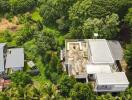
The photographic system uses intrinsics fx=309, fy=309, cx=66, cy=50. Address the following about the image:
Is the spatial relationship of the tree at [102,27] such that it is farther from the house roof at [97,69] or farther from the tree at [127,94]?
the tree at [127,94]

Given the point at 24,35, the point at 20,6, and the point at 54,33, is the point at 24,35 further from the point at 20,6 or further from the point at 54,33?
the point at 20,6

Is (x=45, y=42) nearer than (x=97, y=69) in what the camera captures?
No

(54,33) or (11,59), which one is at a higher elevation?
(54,33)

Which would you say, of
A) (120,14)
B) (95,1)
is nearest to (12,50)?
(95,1)

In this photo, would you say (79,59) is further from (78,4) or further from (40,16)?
(40,16)

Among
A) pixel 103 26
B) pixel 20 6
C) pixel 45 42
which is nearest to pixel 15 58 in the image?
pixel 45 42

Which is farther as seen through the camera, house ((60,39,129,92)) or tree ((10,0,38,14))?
tree ((10,0,38,14))

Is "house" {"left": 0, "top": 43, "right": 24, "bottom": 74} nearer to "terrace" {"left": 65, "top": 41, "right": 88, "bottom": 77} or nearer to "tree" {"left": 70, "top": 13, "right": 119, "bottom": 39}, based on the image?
"terrace" {"left": 65, "top": 41, "right": 88, "bottom": 77}

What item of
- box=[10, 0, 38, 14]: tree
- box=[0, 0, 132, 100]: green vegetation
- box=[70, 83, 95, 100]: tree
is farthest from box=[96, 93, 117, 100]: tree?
box=[10, 0, 38, 14]: tree

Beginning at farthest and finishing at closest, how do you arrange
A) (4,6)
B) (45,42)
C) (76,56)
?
(4,6)
(45,42)
(76,56)
